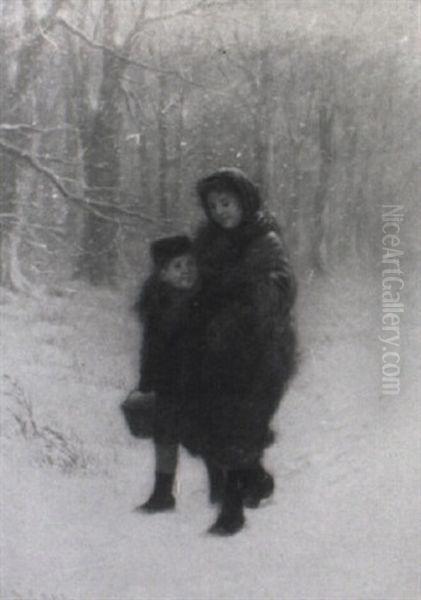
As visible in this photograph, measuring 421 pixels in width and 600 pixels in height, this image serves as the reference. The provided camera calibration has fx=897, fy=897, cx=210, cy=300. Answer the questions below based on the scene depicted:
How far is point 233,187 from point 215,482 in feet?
2.26

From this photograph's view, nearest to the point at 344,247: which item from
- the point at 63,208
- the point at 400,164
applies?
the point at 400,164

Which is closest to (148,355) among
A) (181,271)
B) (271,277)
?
(181,271)

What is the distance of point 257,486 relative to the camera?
2098 mm

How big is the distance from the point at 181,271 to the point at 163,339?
0.53 ft

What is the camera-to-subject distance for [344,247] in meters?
2.05

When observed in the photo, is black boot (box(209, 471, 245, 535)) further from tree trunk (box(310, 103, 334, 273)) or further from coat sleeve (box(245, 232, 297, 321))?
tree trunk (box(310, 103, 334, 273))

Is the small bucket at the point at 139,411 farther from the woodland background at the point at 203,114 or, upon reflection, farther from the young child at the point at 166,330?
the woodland background at the point at 203,114

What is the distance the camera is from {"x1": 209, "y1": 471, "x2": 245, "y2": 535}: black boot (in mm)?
2098

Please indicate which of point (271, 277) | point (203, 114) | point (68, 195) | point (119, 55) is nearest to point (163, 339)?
point (271, 277)

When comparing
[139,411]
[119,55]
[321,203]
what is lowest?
[139,411]

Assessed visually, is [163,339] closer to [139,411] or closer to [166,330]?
[166,330]

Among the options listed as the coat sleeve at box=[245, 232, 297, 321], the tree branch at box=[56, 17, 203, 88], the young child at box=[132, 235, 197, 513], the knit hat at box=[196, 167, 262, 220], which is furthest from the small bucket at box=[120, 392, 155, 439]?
the tree branch at box=[56, 17, 203, 88]

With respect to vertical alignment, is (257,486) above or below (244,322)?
below

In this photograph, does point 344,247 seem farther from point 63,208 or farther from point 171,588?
point 171,588
